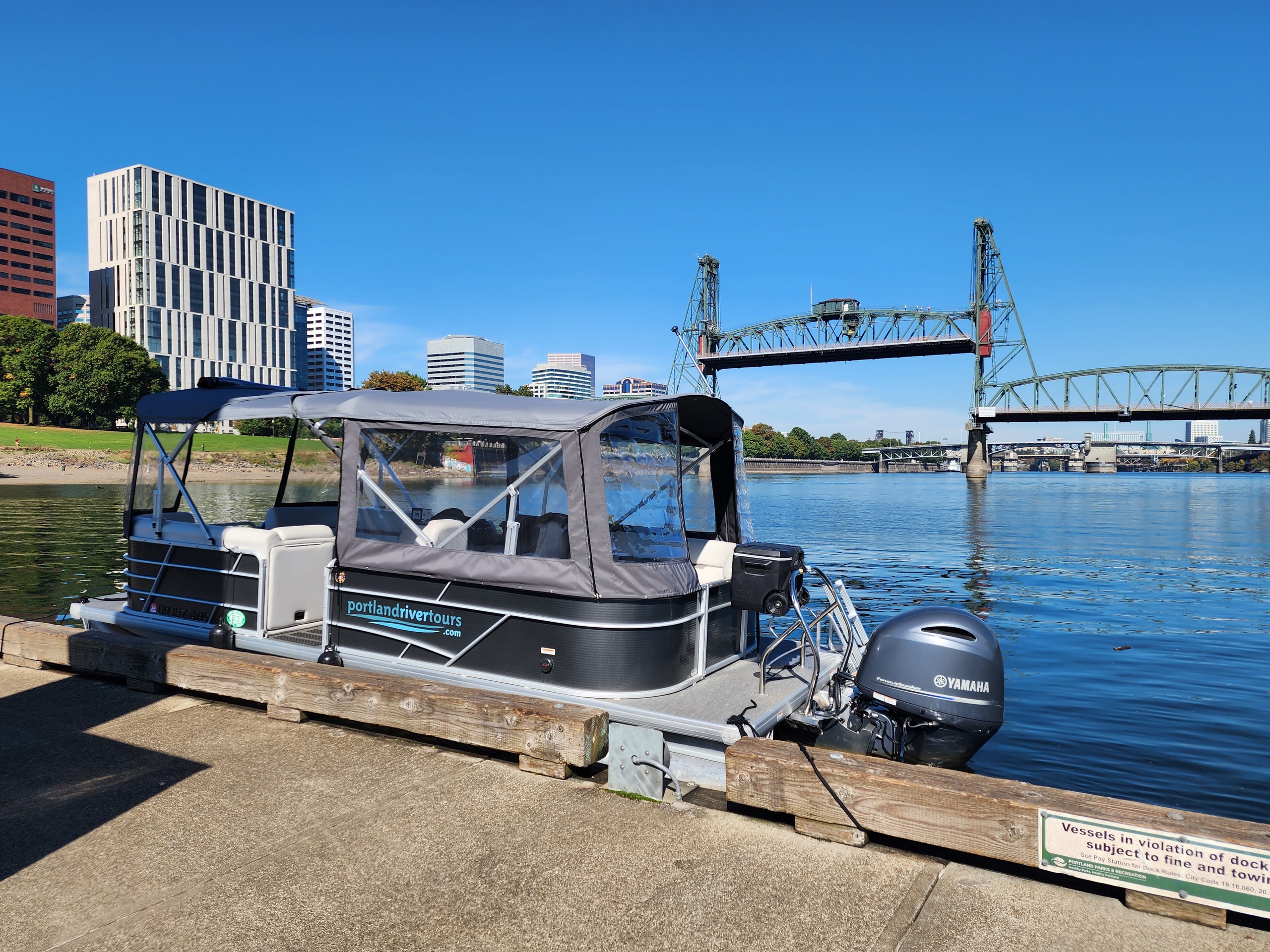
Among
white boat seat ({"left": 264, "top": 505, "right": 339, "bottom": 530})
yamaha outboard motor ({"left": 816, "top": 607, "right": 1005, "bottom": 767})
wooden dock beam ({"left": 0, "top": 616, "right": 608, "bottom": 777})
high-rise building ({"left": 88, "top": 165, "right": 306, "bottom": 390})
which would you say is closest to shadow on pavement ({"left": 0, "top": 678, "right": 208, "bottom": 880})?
wooden dock beam ({"left": 0, "top": 616, "right": 608, "bottom": 777})

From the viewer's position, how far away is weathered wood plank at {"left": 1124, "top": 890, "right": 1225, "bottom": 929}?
334 centimetres

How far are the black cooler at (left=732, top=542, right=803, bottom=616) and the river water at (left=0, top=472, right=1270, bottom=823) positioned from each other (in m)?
3.59

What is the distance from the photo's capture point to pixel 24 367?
274 ft

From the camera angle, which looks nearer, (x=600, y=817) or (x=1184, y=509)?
(x=600, y=817)

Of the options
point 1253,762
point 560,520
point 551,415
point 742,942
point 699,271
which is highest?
point 699,271

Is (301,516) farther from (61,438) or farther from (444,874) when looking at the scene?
(61,438)

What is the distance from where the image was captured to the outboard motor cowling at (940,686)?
547cm

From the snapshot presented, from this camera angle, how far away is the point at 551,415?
19.7 ft

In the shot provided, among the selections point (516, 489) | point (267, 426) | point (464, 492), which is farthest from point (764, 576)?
point (267, 426)

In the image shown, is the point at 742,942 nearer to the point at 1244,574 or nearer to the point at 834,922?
the point at 834,922

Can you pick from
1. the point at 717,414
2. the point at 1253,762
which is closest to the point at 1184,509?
the point at 1253,762

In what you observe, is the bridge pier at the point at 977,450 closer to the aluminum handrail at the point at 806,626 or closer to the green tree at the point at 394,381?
the green tree at the point at 394,381

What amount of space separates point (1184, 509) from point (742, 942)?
205 ft

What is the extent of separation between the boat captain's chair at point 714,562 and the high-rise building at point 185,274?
589 feet
